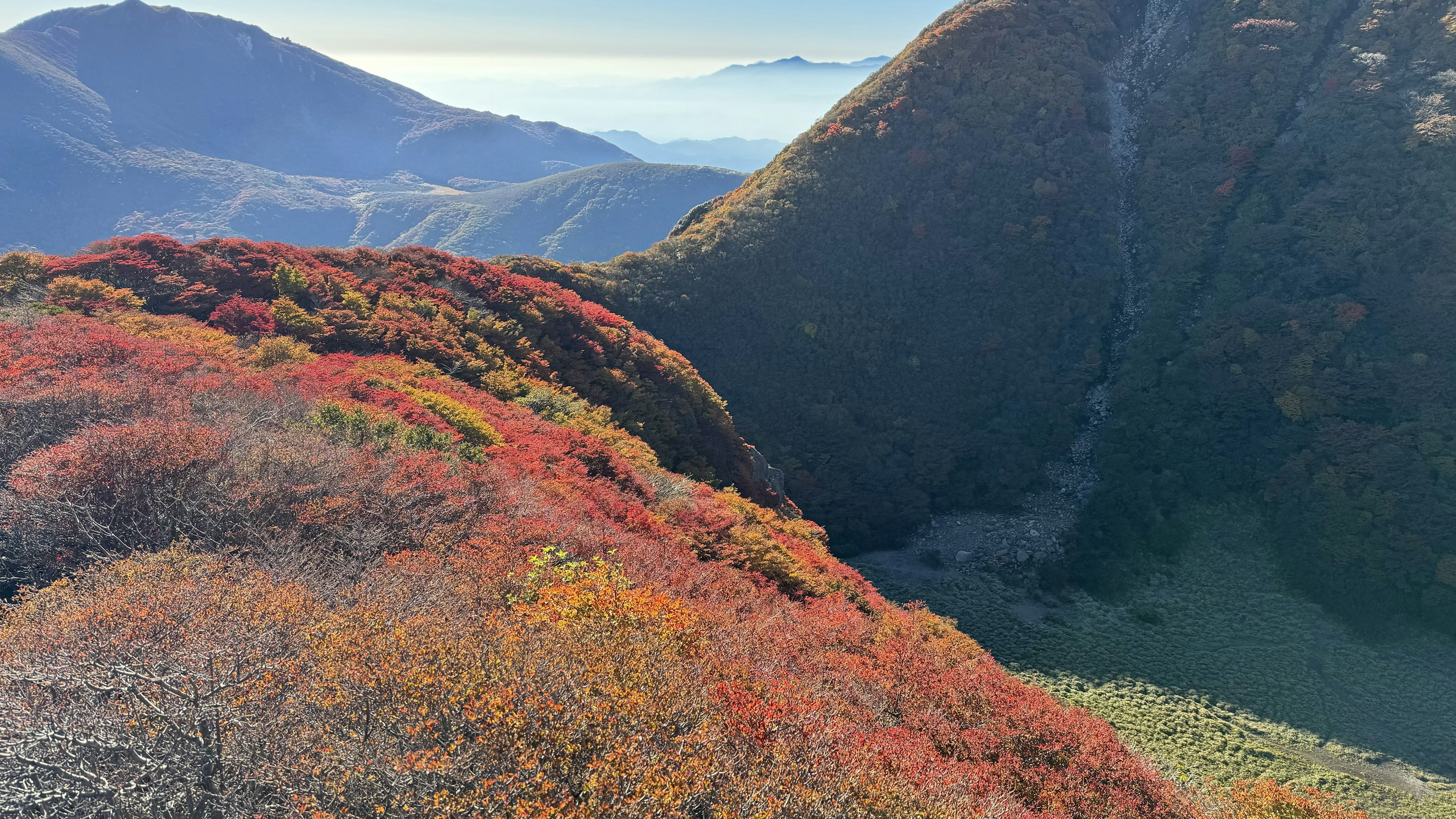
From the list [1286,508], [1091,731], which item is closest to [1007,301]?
[1286,508]

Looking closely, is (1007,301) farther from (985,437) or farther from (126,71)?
(126,71)

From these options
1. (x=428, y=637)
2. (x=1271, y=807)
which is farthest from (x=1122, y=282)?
(x=428, y=637)

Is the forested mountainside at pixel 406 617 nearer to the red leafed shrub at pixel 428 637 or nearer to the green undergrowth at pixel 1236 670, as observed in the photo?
the red leafed shrub at pixel 428 637

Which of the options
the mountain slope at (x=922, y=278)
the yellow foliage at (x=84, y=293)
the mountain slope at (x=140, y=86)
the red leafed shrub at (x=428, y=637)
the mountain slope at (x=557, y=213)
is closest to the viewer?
the red leafed shrub at (x=428, y=637)

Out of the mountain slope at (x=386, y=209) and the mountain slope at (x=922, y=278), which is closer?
the mountain slope at (x=922, y=278)

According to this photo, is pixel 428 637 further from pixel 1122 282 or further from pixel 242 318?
pixel 1122 282

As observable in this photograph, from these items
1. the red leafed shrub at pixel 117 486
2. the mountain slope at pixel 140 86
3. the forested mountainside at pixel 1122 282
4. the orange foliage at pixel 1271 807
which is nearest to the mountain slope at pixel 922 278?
the forested mountainside at pixel 1122 282

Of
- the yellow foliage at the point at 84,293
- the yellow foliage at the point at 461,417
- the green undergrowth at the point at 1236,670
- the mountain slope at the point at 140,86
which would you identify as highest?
the mountain slope at the point at 140,86

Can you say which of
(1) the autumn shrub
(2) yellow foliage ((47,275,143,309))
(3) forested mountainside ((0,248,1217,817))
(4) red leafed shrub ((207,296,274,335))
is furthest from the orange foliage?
(2) yellow foliage ((47,275,143,309))
